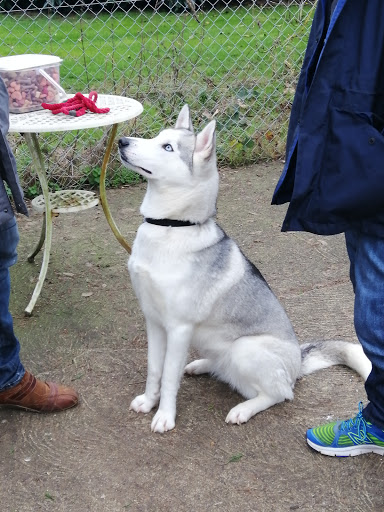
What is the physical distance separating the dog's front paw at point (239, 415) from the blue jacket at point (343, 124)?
1057 mm

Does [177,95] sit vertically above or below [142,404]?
above

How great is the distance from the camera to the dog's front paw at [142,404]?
117 inches

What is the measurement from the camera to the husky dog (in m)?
2.71

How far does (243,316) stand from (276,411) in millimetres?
479

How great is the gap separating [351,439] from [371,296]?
29.1 inches

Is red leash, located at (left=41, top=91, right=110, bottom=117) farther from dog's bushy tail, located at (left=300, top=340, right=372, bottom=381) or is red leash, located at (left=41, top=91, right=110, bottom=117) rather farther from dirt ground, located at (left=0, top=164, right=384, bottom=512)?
dog's bushy tail, located at (left=300, top=340, right=372, bottom=381)

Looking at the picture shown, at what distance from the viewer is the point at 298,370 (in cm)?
303

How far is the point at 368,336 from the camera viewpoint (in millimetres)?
2297

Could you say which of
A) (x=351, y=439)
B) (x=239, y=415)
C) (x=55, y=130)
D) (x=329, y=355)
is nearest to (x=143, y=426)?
(x=239, y=415)

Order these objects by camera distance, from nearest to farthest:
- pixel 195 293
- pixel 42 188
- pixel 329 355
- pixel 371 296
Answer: pixel 371 296
pixel 195 293
pixel 329 355
pixel 42 188

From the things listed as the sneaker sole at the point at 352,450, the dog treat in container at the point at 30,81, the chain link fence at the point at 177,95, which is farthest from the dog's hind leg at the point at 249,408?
the chain link fence at the point at 177,95

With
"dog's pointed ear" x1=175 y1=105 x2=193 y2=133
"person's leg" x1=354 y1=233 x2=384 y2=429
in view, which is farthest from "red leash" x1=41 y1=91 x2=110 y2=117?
"person's leg" x1=354 y1=233 x2=384 y2=429

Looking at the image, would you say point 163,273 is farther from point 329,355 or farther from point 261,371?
point 329,355

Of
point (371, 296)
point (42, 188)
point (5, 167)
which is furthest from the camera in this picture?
point (42, 188)
